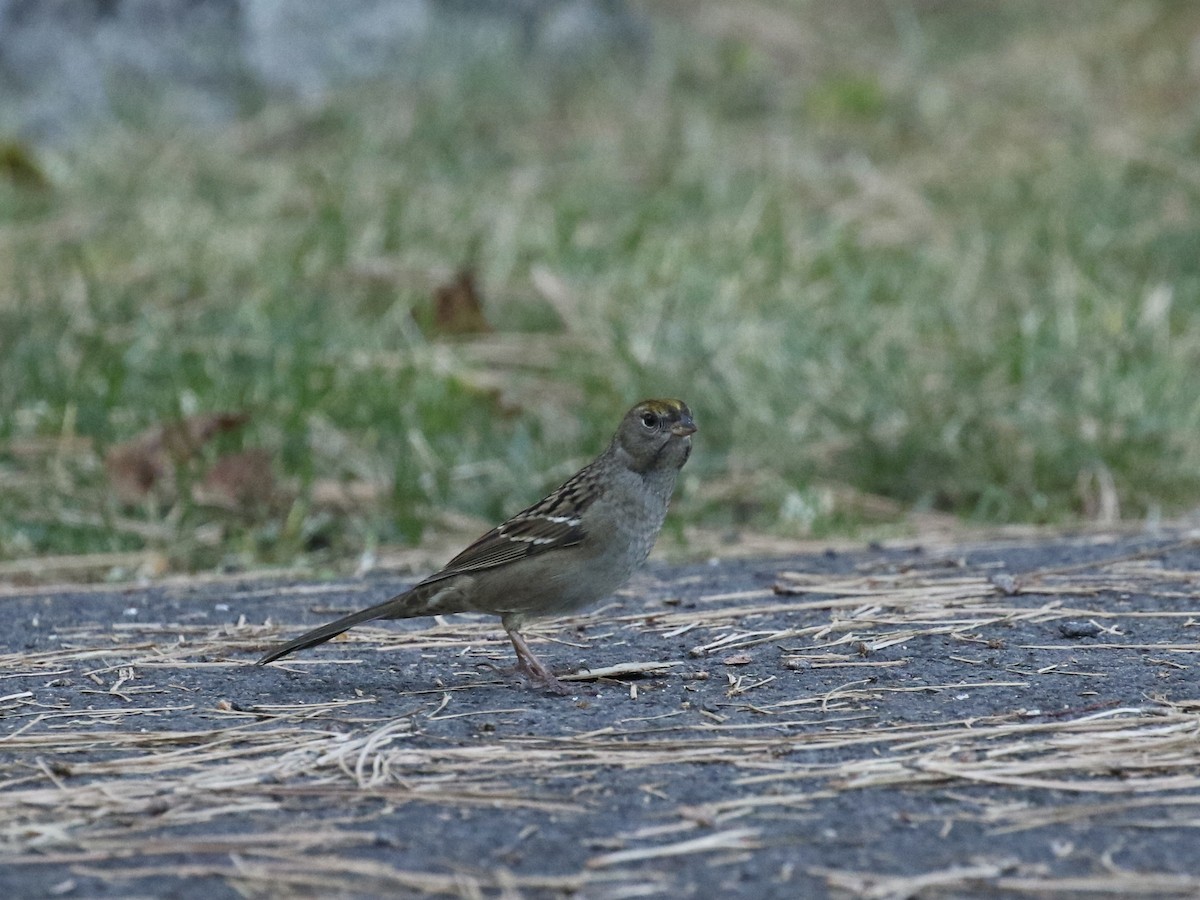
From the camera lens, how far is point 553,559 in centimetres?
408

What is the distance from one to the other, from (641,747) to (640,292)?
5646 millimetres

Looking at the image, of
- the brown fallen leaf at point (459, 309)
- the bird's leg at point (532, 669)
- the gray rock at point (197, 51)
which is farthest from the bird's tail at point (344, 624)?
the gray rock at point (197, 51)

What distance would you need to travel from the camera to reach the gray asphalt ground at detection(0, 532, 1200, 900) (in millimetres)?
2615

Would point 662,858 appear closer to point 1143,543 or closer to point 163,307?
point 1143,543

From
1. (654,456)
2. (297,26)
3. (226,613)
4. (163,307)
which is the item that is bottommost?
(226,613)

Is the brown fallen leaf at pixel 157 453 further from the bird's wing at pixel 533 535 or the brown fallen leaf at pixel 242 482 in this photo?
the bird's wing at pixel 533 535

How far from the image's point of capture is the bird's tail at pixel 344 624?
3.88 meters

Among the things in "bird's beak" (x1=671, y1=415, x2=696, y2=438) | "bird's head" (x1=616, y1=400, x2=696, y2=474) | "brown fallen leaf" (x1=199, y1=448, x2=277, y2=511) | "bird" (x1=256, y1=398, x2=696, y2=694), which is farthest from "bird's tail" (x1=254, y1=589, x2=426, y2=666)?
"brown fallen leaf" (x1=199, y1=448, x2=277, y2=511)

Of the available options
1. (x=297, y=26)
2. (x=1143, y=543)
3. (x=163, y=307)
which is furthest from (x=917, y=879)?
(x=297, y=26)

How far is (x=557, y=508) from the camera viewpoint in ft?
13.9

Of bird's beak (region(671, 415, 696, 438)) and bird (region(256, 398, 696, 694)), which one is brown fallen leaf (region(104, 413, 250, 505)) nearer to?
bird (region(256, 398, 696, 694))

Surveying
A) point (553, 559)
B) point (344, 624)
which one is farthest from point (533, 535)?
point (344, 624)

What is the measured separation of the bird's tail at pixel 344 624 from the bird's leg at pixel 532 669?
0.75 feet

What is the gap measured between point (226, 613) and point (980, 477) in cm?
310
